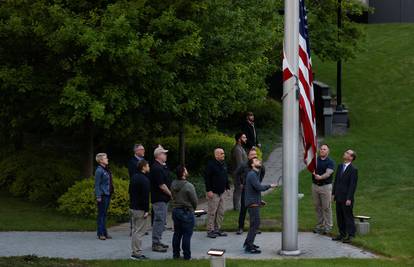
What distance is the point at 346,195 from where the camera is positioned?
43.3ft

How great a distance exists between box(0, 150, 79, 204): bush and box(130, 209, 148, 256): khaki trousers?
578 cm

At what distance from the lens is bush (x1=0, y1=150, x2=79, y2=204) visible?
17.7 metres

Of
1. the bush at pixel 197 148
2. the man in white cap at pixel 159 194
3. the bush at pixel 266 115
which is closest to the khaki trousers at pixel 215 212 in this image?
the man in white cap at pixel 159 194

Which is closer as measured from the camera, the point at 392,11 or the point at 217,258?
the point at 217,258

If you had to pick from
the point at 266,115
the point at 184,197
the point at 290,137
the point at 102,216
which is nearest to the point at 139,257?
the point at 184,197

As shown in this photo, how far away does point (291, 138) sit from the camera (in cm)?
1211

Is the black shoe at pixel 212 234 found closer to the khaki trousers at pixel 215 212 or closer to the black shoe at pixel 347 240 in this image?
the khaki trousers at pixel 215 212

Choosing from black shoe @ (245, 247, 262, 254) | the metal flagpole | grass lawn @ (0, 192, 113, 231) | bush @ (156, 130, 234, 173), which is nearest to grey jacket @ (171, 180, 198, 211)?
black shoe @ (245, 247, 262, 254)

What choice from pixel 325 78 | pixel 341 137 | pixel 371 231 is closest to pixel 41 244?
pixel 371 231

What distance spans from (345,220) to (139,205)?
13.7 feet

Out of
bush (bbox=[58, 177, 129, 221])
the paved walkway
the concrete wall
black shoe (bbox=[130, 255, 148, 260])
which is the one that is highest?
the concrete wall

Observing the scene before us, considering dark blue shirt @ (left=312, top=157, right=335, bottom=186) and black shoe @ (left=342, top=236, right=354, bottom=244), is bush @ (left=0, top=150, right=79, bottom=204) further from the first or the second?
black shoe @ (left=342, top=236, right=354, bottom=244)

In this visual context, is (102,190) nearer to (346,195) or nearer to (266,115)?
(346,195)

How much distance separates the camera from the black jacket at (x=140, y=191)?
12.1 m
